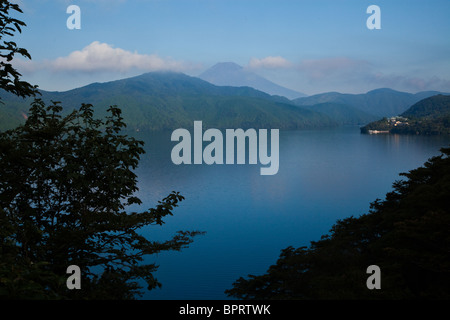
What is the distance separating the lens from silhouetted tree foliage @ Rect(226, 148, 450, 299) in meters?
12.5

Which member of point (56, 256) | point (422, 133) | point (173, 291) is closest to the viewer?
point (56, 256)

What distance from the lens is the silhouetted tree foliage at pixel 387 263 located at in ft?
40.9

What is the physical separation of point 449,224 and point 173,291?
2086 cm

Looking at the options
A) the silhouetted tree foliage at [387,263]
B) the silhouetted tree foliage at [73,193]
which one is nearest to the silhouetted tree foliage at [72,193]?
the silhouetted tree foliage at [73,193]

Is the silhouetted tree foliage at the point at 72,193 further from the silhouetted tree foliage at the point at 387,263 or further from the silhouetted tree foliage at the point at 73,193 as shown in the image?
the silhouetted tree foliage at the point at 387,263

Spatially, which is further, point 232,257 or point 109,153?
point 232,257

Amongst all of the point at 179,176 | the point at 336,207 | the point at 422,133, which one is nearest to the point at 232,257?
the point at 336,207

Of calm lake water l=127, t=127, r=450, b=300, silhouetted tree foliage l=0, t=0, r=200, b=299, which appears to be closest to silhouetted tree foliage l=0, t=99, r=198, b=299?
silhouetted tree foliage l=0, t=0, r=200, b=299

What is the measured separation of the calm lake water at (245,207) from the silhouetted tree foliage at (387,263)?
1066 centimetres

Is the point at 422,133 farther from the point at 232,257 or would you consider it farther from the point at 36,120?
the point at 36,120

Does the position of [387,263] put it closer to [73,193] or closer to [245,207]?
[73,193]

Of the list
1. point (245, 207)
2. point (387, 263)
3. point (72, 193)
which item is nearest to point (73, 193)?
point (72, 193)
